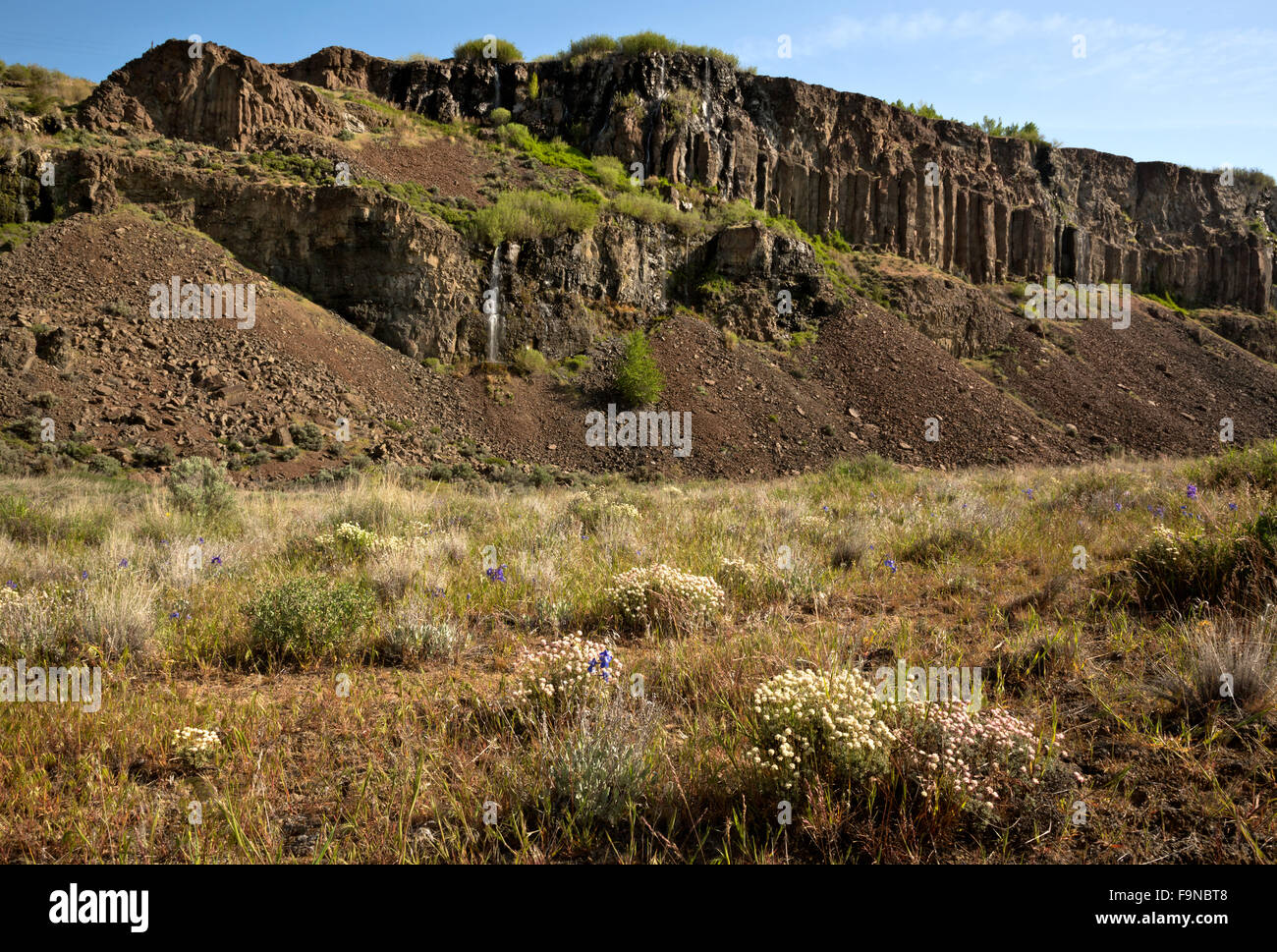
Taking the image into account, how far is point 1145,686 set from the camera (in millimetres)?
2549

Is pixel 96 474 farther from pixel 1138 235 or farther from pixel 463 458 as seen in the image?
pixel 1138 235

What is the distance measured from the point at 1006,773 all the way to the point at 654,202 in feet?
109

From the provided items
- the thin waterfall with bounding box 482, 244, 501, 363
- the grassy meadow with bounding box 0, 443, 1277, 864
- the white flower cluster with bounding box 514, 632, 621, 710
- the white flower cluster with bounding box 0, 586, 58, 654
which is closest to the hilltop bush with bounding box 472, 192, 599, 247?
the thin waterfall with bounding box 482, 244, 501, 363

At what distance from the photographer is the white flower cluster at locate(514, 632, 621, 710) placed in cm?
268

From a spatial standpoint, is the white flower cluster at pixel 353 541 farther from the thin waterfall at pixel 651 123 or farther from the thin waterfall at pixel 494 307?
the thin waterfall at pixel 651 123

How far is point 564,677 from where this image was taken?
281cm

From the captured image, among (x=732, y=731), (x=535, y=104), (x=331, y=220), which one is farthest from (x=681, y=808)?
(x=535, y=104)

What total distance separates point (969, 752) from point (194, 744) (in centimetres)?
275

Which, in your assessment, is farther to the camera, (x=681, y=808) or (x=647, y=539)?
(x=647, y=539)

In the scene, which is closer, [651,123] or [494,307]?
[494,307]

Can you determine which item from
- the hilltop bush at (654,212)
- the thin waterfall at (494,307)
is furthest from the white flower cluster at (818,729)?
the hilltop bush at (654,212)

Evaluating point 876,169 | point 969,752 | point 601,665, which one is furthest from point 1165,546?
point 876,169

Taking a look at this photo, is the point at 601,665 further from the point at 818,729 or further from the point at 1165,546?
the point at 1165,546

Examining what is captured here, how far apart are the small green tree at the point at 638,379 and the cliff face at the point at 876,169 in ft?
51.6
